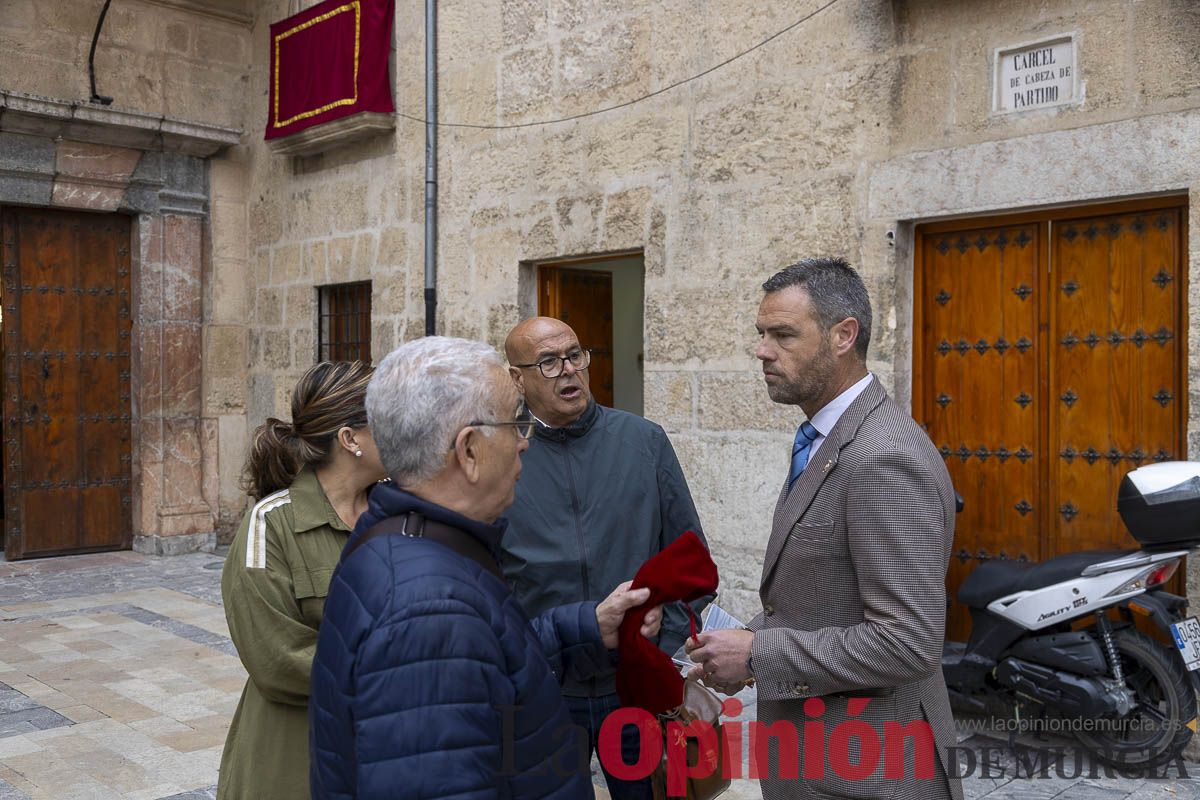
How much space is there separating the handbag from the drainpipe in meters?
5.67

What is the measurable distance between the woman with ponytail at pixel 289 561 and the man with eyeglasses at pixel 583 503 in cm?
56

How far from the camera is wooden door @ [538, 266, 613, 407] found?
719 cm

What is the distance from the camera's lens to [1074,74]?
453 centimetres

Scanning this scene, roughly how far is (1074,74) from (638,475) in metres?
2.83

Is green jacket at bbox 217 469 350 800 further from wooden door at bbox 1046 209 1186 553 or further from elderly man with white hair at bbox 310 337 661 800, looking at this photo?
wooden door at bbox 1046 209 1186 553

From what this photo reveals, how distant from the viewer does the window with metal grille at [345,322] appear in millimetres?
8609

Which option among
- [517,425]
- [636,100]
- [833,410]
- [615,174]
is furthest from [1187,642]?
[636,100]

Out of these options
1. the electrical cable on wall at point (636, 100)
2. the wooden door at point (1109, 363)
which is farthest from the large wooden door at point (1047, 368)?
the electrical cable on wall at point (636, 100)

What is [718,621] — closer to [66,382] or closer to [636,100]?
[636,100]

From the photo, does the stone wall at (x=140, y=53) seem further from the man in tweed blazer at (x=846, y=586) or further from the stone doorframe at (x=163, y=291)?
the man in tweed blazer at (x=846, y=586)

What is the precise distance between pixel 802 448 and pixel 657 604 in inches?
20.3

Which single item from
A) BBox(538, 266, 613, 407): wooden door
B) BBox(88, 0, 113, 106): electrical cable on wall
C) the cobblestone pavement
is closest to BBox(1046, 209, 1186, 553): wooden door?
the cobblestone pavement

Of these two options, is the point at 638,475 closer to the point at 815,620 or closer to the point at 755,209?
the point at 815,620

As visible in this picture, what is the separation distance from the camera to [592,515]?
2959mm
